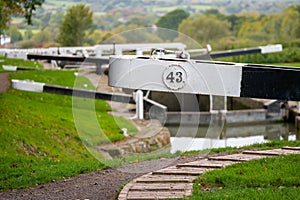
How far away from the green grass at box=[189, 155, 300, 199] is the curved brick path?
24 centimetres

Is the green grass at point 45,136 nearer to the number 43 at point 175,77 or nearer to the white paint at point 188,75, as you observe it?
the white paint at point 188,75

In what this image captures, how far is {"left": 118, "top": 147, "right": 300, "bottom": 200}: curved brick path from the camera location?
8.57 meters

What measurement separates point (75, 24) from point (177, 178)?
143ft

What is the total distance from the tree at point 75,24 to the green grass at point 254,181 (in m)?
42.9

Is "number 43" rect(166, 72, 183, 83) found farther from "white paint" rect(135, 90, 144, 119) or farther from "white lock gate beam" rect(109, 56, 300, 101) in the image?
"white paint" rect(135, 90, 144, 119)

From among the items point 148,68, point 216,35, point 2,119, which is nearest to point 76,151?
point 2,119

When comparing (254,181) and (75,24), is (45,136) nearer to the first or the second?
(254,181)

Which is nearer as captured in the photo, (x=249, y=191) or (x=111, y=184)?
(x=249, y=191)

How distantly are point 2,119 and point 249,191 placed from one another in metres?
9.42

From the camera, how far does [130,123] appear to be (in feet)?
67.1

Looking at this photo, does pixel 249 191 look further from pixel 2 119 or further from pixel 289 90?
pixel 2 119

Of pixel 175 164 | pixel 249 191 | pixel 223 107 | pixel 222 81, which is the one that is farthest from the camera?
pixel 223 107

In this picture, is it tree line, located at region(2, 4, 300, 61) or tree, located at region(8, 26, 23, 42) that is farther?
tree, located at region(8, 26, 23, 42)

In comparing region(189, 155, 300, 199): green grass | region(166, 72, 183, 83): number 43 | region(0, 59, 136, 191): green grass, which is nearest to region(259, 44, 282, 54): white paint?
region(0, 59, 136, 191): green grass
